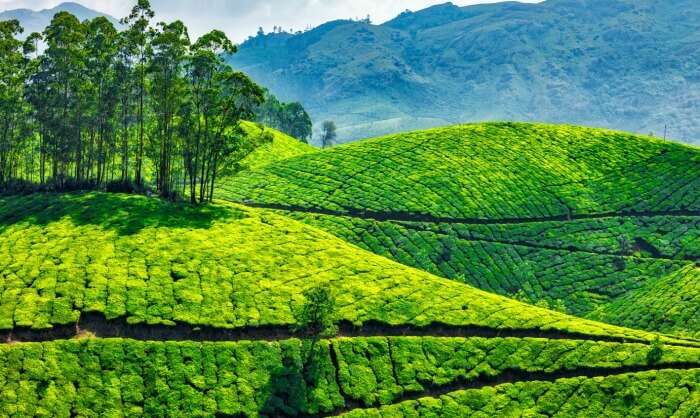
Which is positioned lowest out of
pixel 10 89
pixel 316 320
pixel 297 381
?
pixel 297 381

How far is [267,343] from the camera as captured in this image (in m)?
79.2

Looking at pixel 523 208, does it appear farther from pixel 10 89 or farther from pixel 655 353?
pixel 10 89

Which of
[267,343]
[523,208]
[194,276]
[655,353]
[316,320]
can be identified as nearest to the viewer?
[655,353]

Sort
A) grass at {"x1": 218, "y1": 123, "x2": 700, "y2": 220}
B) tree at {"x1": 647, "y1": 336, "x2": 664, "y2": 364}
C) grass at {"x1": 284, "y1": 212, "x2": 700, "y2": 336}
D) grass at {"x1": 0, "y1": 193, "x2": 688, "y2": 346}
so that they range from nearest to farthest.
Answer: tree at {"x1": 647, "y1": 336, "x2": 664, "y2": 364} < grass at {"x1": 0, "y1": 193, "x2": 688, "y2": 346} < grass at {"x1": 284, "y1": 212, "x2": 700, "y2": 336} < grass at {"x1": 218, "y1": 123, "x2": 700, "y2": 220}

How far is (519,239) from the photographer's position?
436 feet

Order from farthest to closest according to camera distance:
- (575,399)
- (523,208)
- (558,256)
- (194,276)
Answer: (523,208)
(558,256)
(194,276)
(575,399)

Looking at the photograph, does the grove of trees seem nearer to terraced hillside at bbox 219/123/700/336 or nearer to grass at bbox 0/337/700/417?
terraced hillside at bbox 219/123/700/336

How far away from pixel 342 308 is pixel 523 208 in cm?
6943

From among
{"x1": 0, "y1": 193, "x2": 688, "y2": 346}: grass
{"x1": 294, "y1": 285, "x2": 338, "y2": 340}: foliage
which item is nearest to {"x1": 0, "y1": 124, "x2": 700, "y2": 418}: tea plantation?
{"x1": 0, "y1": 193, "x2": 688, "y2": 346}: grass

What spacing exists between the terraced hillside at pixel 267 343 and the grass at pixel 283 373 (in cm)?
16

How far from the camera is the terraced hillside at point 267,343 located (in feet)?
235

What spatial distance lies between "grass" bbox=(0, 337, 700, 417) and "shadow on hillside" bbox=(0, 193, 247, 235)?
2889cm

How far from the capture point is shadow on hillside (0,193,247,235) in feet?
329

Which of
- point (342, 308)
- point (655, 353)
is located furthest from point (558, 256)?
point (342, 308)
